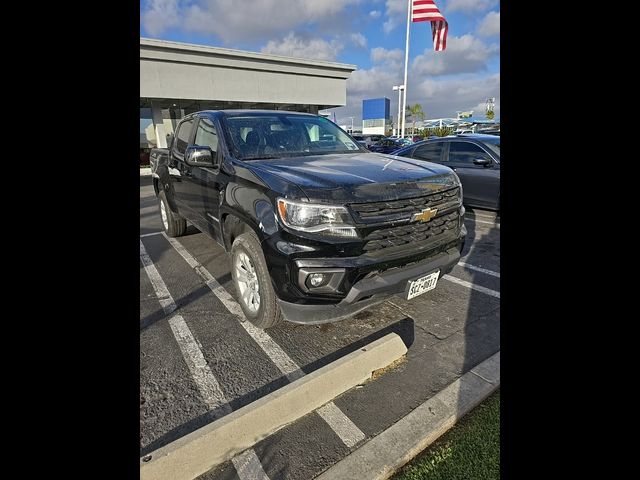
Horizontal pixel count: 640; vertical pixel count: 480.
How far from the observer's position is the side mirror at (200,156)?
3275 mm

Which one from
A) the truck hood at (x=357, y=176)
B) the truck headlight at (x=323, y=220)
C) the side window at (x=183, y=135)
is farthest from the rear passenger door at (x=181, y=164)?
the truck headlight at (x=323, y=220)

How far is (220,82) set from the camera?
19219 millimetres

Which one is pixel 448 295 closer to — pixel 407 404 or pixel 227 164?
pixel 407 404

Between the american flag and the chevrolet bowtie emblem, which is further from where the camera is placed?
the american flag

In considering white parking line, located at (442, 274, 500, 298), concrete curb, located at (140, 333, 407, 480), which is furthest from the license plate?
white parking line, located at (442, 274, 500, 298)

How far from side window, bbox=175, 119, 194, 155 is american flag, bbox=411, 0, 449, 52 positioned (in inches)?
664

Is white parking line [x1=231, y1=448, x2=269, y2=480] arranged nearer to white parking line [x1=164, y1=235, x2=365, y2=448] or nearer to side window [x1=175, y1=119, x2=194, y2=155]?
white parking line [x1=164, y1=235, x2=365, y2=448]

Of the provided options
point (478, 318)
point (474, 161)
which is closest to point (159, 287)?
point (478, 318)

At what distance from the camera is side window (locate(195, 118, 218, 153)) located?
12.3 ft
